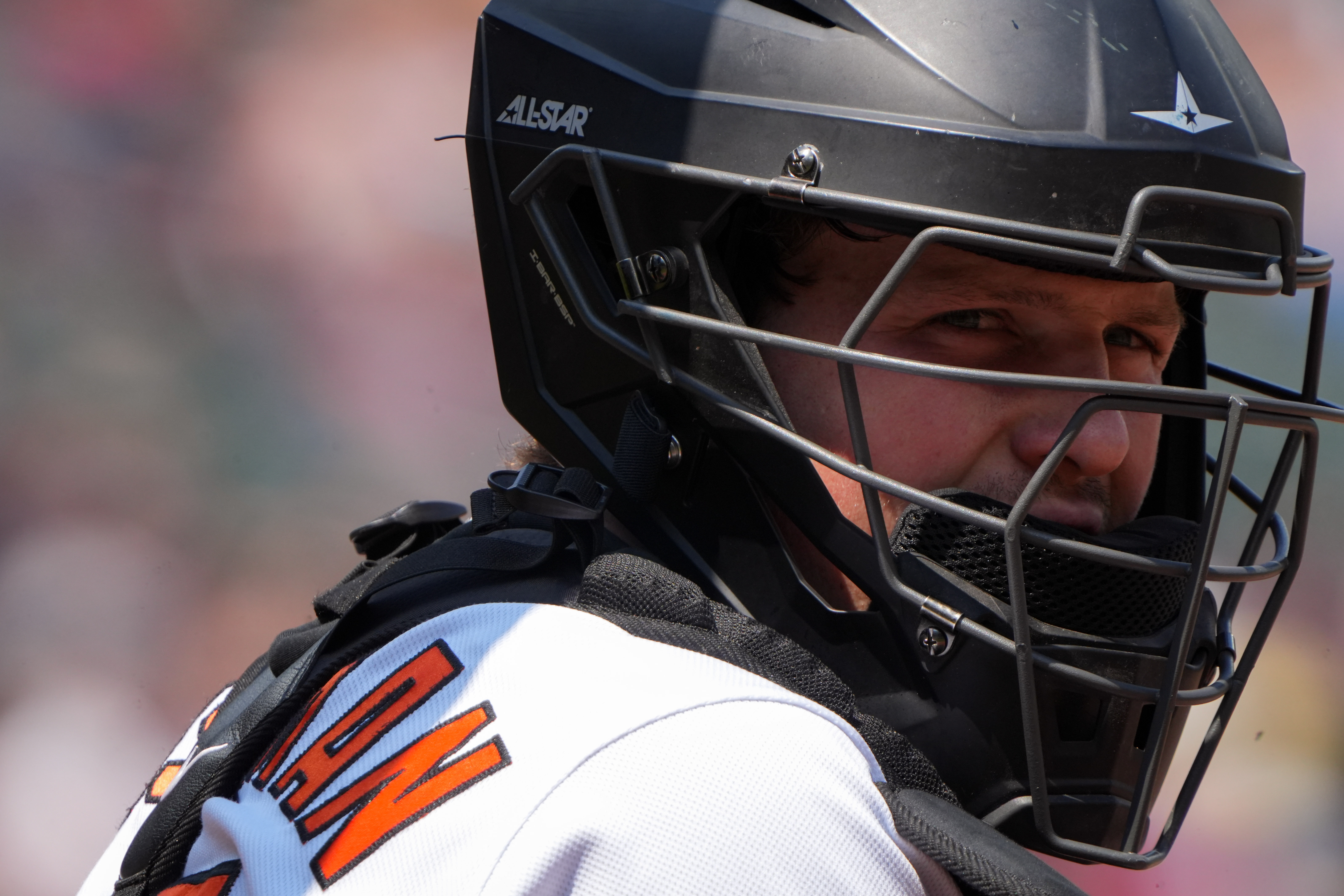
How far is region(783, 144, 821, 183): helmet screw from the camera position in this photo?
3.67ft

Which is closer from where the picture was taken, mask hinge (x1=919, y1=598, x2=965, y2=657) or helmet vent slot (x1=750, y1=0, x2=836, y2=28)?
mask hinge (x1=919, y1=598, x2=965, y2=657)

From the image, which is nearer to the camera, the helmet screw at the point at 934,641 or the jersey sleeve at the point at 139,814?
the helmet screw at the point at 934,641

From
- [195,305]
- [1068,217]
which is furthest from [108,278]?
[1068,217]

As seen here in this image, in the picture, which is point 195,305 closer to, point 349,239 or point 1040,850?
point 349,239

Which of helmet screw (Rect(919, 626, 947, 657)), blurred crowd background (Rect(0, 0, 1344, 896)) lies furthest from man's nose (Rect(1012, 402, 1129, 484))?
blurred crowd background (Rect(0, 0, 1344, 896))

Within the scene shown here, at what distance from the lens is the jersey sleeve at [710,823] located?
735mm

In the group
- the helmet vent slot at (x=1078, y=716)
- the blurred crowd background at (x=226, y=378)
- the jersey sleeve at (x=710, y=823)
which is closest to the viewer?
the jersey sleeve at (x=710, y=823)

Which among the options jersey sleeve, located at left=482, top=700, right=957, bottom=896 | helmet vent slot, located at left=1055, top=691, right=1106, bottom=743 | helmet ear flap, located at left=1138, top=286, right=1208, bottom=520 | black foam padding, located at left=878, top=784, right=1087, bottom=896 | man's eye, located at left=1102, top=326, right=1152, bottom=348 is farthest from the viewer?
helmet ear flap, located at left=1138, top=286, right=1208, bottom=520

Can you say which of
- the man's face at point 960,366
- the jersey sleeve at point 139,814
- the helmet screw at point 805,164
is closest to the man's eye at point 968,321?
the man's face at point 960,366

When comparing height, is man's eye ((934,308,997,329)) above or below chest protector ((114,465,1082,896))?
above

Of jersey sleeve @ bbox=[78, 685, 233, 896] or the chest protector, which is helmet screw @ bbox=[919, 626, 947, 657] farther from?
jersey sleeve @ bbox=[78, 685, 233, 896]

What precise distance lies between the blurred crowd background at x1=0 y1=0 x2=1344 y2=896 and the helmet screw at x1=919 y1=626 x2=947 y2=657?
67.5 inches

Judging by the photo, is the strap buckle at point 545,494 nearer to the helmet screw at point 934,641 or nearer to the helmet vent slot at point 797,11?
the helmet screw at point 934,641

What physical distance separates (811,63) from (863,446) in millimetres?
431
